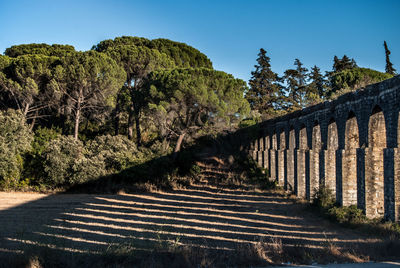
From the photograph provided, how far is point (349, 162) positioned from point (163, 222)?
243 inches

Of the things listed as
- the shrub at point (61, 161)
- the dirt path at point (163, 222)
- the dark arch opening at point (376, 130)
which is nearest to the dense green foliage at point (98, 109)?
the shrub at point (61, 161)

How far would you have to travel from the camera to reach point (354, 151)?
1116 centimetres

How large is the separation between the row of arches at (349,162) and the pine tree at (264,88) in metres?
22.9

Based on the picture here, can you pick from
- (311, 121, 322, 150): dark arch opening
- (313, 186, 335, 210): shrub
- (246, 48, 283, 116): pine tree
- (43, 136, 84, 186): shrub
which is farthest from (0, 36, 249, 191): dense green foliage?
(246, 48, 283, 116): pine tree

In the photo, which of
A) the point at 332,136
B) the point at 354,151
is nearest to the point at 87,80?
the point at 332,136

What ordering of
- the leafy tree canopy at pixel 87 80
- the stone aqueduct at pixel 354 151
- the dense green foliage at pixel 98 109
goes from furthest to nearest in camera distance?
the leafy tree canopy at pixel 87 80 → the dense green foliage at pixel 98 109 → the stone aqueduct at pixel 354 151

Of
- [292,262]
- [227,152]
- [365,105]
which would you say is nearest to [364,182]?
[365,105]

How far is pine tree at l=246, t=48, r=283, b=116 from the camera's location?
3978 centimetres

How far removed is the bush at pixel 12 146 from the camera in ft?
56.7

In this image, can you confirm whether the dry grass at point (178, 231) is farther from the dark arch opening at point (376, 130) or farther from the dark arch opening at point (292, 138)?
the dark arch opening at point (376, 130)

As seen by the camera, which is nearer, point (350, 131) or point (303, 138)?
point (350, 131)

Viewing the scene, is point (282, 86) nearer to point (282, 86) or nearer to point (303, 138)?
point (282, 86)

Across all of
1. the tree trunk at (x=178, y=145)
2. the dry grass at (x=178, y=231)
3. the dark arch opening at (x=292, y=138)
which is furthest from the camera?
the tree trunk at (x=178, y=145)

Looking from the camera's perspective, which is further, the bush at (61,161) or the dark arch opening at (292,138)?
the bush at (61,161)
